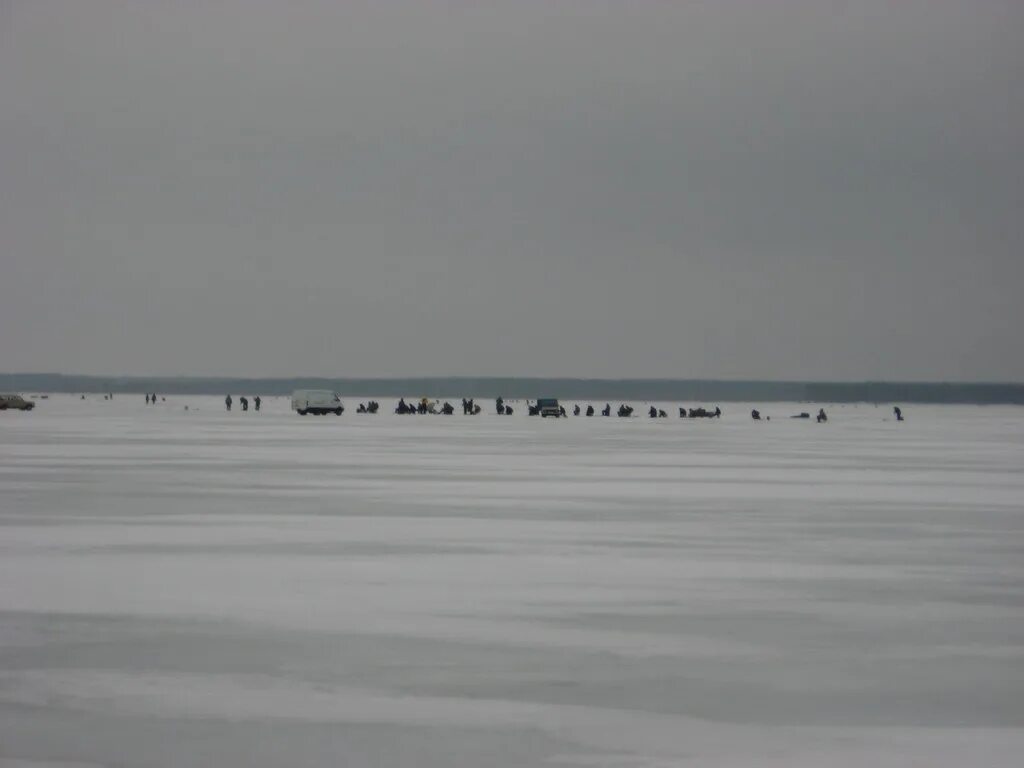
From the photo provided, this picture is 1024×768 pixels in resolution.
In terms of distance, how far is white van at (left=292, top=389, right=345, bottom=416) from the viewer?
333 ft

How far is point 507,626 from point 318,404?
293ft

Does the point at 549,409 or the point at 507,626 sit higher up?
the point at 549,409

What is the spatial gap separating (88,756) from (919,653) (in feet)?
20.8

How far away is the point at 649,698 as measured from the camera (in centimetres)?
1037

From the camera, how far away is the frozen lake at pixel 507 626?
9.28 meters

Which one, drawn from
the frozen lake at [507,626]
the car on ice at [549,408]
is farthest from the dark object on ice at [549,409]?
the frozen lake at [507,626]

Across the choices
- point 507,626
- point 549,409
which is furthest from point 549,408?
point 507,626

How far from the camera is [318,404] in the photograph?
102m

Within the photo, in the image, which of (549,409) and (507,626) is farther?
(549,409)

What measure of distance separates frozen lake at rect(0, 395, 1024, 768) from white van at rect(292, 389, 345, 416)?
72098mm

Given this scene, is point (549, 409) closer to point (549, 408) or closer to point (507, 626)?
point (549, 408)

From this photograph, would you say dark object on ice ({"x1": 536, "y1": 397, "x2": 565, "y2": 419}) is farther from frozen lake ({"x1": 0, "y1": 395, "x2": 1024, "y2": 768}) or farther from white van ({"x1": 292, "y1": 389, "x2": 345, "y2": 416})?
frozen lake ({"x1": 0, "y1": 395, "x2": 1024, "y2": 768})

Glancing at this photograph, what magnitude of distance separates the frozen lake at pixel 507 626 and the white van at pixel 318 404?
72098mm

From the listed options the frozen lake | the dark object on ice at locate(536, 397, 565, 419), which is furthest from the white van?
the frozen lake
